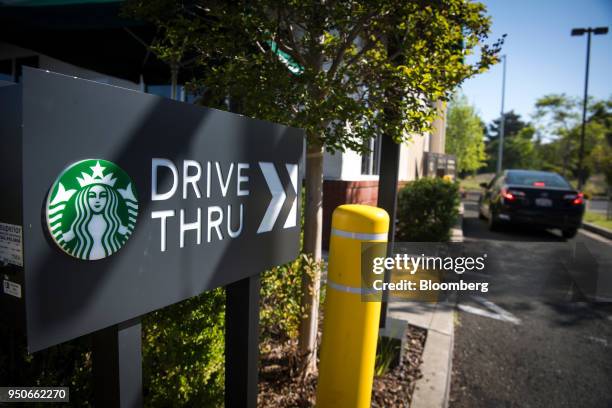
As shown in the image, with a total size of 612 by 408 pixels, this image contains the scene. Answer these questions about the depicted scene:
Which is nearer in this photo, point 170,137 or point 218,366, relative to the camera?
point 170,137

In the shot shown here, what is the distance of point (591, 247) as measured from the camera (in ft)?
27.5

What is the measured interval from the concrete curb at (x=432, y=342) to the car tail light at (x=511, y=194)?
5056 millimetres

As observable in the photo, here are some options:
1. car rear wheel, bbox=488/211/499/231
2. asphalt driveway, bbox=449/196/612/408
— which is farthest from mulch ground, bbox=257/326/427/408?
car rear wheel, bbox=488/211/499/231

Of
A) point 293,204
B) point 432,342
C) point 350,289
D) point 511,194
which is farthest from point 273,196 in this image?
point 511,194

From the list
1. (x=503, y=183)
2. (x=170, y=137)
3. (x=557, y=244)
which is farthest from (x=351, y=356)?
(x=503, y=183)

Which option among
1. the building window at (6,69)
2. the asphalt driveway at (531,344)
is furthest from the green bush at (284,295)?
the building window at (6,69)

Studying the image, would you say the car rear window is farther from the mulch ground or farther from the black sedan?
the mulch ground

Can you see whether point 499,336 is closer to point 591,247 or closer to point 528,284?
point 528,284

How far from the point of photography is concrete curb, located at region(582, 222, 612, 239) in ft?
33.0

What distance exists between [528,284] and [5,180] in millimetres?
6098

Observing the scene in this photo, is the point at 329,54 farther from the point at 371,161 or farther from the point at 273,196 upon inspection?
the point at 371,161

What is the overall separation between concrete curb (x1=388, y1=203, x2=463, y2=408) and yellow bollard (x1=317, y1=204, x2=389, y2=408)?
2.68ft

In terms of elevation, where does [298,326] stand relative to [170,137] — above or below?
below

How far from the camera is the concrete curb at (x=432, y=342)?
2717 millimetres
